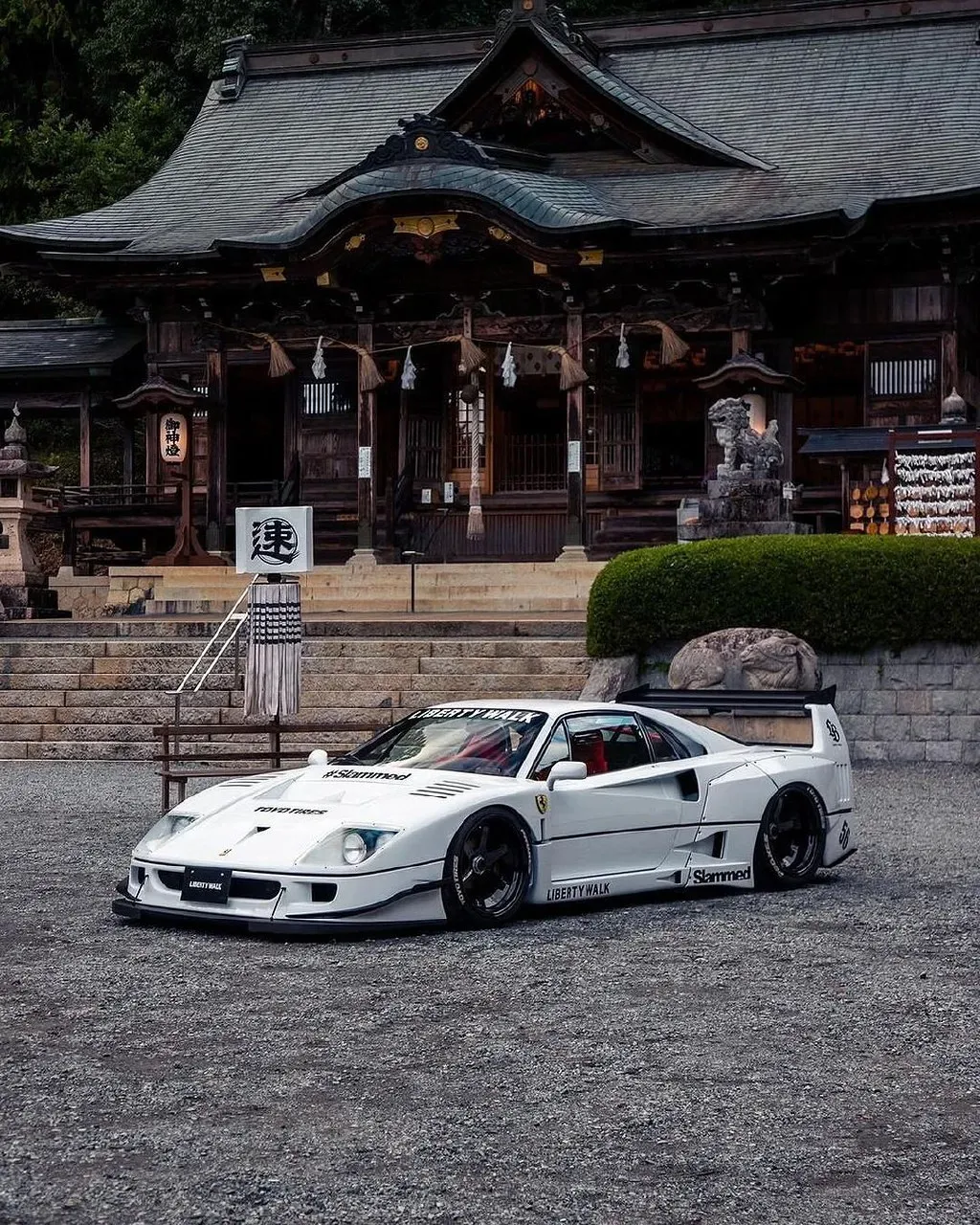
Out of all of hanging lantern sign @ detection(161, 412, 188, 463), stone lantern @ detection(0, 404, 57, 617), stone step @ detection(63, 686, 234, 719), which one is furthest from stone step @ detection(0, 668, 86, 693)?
hanging lantern sign @ detection(161, 412, 188, 463)

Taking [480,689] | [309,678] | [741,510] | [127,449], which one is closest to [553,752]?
[480,689]

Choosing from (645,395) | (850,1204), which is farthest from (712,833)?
(645,395)

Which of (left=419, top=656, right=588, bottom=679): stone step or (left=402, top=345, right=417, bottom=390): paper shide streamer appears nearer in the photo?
(left=419, top=656, right=588, bottom=679): stone step

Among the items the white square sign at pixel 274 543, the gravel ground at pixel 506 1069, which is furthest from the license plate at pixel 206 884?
the white square sign at pixel 274 543

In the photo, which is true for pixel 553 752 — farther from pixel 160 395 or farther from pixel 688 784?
pixel 160 395

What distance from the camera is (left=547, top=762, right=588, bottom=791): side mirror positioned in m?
9.10

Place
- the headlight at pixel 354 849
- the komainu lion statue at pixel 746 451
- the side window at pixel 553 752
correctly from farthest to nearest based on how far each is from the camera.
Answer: the komainu lion statue at pixel 746 451 → the side window at pixel 553 752 → the headlight at pixel 354 849

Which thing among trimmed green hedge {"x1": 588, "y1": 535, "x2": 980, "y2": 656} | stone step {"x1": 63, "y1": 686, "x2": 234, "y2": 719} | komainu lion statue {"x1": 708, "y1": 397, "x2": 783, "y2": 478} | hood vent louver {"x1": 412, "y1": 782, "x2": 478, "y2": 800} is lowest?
stone step {"x1": 63, "y1": 686, "x2": 234, "y2": 719}

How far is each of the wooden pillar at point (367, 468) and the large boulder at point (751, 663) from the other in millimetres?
10283

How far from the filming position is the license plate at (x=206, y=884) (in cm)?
853

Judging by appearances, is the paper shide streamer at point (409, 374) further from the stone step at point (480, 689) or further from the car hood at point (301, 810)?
the car hood at point (301, 810)

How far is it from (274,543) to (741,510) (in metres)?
6.50

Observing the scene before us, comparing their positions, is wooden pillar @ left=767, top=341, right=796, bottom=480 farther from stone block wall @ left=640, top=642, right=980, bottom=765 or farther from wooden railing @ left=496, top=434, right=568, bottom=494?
stone block wall @ left=640, top=642, right=980, bottom=765

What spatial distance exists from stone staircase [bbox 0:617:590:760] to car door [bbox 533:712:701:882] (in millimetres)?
8217
